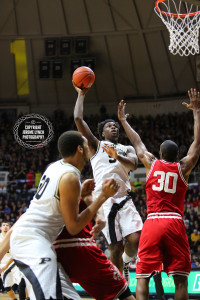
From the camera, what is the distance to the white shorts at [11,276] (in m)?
10.8

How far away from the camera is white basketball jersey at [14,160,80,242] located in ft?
13.7

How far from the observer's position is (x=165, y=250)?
18.3 ft

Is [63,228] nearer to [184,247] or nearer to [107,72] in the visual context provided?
[184,247]

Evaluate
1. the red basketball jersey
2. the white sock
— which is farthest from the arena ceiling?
the red basketball jersey

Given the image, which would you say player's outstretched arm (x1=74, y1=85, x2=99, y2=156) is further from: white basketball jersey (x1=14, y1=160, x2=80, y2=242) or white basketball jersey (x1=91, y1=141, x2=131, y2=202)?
white basketball jersey (x1=14, y1=160, x2=80, y2=242)

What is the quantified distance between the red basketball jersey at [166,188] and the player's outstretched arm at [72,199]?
1.71 meters

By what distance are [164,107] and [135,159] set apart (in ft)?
58.3

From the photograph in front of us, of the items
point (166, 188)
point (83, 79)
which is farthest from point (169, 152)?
point (83, 79)

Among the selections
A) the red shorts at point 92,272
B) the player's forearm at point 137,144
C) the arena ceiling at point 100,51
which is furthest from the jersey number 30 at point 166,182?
the arena ceiling at point 100,51

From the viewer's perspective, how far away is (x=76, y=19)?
70.6 ft

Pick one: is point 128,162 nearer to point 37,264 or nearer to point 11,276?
point 37,264

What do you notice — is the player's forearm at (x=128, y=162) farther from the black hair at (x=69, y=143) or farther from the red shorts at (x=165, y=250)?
the black hair at (x=69, y=143)

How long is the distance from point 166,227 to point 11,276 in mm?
6880

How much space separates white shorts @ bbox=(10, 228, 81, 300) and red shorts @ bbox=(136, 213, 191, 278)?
1531 millimetres
